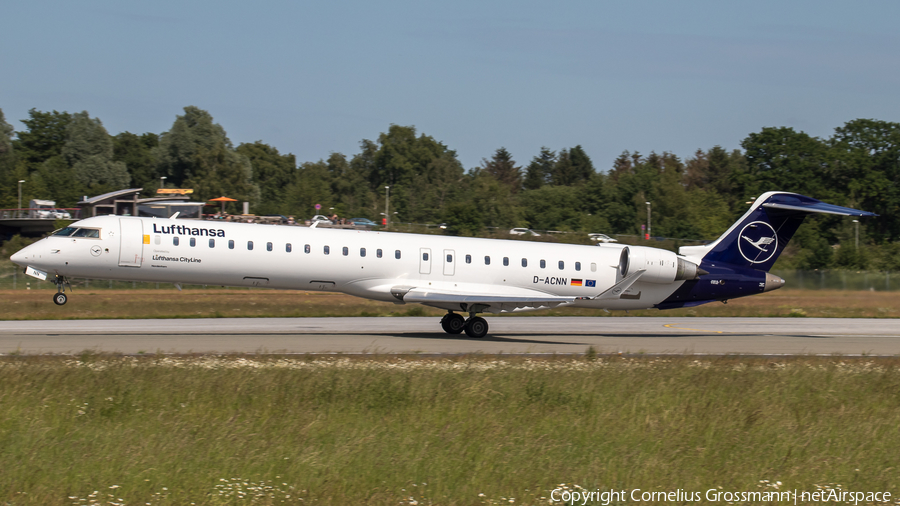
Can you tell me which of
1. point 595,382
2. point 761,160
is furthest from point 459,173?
point 595,382

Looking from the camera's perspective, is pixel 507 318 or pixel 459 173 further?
pixel 459 173

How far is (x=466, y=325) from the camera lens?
Answer: 22266 mm

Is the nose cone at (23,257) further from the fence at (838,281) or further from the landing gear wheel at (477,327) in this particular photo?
the fence at (838,281)

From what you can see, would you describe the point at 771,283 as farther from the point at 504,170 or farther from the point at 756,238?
the point at 504,170

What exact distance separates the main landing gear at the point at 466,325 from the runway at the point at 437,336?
0.29m

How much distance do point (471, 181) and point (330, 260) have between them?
9611 cm

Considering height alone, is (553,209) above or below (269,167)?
below

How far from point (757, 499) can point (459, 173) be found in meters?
120

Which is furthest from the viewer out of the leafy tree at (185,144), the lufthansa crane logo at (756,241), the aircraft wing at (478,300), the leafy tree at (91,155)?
the leafy tree at (185,144)

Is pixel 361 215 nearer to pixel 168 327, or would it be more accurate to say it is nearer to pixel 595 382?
pixel 168 327

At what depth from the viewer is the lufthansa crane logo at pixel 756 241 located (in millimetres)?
24297

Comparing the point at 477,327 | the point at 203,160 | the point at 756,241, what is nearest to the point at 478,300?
the point at 477,327

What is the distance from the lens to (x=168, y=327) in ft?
76.2

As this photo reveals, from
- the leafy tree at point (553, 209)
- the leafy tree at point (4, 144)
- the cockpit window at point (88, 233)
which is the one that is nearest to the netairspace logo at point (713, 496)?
the cockpit window at point (88, 233)
